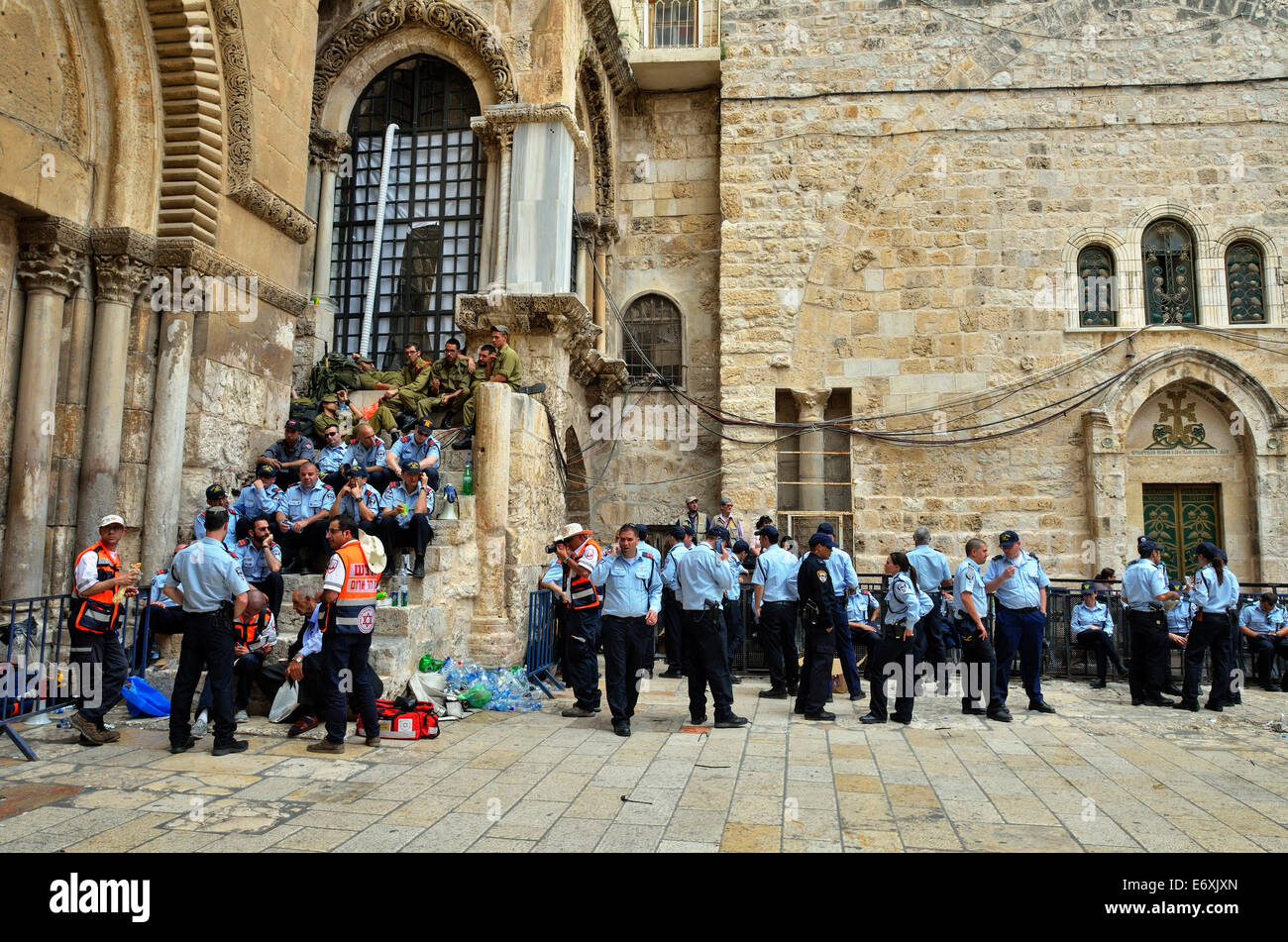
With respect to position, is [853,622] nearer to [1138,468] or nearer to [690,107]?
[1138,468]

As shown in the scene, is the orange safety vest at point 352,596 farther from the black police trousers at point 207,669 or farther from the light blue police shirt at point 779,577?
the light blue police shirt at point 779,577

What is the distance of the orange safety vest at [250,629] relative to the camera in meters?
6.91

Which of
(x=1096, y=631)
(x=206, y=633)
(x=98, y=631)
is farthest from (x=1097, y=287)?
(x=98, y=631)

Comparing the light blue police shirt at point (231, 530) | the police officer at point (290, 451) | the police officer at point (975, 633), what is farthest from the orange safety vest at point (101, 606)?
the police officer at point (975, 633)

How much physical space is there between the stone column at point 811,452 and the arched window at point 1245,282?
6.92 metres

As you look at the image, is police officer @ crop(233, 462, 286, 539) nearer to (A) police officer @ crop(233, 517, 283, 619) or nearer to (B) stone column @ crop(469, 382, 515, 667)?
(A) police officer @ crop(233, 517, 283, 619)

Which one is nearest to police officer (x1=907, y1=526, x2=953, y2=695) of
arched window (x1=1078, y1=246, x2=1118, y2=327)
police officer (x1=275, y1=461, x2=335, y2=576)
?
police officer (x1=275, y1=461, x2=335, y2=576)

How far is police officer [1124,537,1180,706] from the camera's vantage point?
898cm

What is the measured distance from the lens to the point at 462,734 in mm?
7051

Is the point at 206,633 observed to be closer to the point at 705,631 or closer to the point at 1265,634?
the point at 705,631

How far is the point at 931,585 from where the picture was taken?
8156 millimetres

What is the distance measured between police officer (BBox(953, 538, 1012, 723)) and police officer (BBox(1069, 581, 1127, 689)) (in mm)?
2747

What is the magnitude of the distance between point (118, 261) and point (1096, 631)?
1151 centimetres

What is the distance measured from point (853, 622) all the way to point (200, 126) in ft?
28.1
